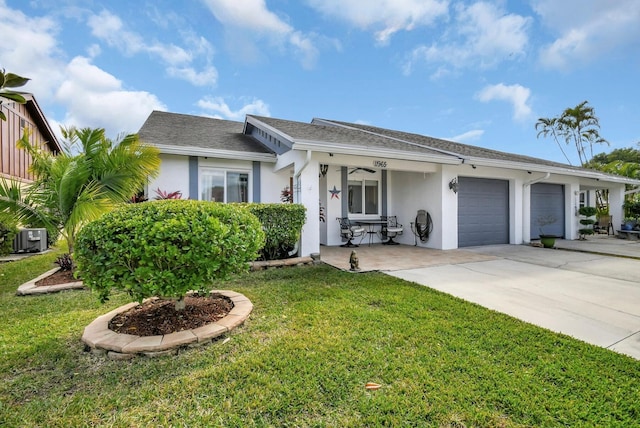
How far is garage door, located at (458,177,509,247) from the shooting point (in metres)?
10.2

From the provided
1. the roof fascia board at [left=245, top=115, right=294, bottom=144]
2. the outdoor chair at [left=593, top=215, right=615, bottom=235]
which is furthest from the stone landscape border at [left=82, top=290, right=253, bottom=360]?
the outdoor chair at [left=593, top=215, right=615, bottom=235]

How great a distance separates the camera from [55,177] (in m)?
5.64

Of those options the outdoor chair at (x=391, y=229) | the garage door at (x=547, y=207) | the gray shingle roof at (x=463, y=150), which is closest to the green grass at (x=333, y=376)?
the outdoor chair at (x=391, y=229)

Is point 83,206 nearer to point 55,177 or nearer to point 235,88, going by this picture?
point 55,177

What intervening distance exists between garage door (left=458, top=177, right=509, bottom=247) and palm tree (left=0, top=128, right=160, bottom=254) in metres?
9.47

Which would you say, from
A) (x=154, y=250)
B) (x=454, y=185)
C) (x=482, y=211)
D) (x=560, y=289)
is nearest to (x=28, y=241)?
(x=154, y=250)

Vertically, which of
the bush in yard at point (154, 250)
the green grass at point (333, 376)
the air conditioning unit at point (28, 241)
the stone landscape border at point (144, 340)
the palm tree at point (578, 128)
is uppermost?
the palm tree at point (578, 128)

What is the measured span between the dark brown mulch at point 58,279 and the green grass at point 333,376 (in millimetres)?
1759

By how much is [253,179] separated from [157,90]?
7.79 m

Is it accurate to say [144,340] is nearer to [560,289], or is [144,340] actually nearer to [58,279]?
[58,279]

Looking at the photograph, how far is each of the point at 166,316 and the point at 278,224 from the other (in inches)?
141

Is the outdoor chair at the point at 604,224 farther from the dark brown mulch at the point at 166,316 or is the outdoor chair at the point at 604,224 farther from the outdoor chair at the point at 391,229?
the dark brown mulch at the point at 166,316

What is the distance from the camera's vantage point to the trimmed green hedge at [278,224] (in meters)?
6.73

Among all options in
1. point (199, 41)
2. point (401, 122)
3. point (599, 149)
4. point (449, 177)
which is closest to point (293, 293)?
point (449, 177)
